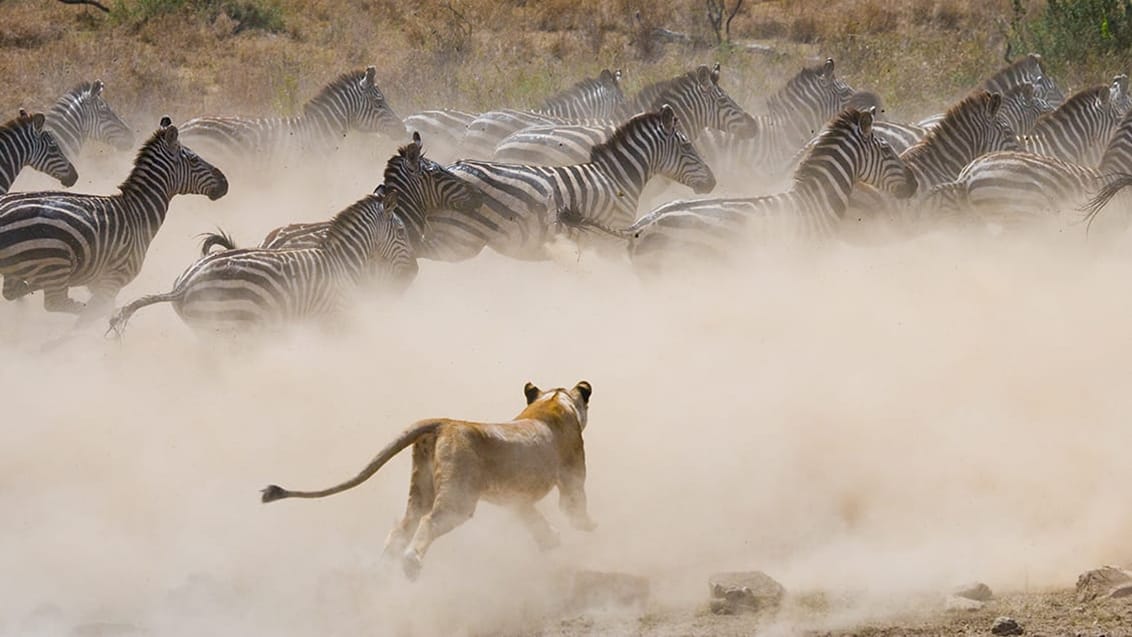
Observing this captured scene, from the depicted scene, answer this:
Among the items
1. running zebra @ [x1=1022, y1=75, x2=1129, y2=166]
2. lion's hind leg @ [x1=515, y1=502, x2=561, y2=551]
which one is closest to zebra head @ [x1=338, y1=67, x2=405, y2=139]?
running zebra @ [x1=1022, y1=75, x2=1129, y2=166]

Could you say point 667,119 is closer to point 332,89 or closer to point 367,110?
point 367,110

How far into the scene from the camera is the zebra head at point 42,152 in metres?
17.3

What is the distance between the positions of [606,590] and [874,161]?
7.06 meters

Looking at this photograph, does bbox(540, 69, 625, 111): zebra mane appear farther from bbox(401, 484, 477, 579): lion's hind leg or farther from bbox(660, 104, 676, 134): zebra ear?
bbox(401, 484, 477, 579): lion's hind leg

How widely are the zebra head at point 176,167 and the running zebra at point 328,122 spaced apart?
17.0ft

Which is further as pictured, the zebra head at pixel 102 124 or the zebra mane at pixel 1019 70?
the zebra mane at pixel 1019 70

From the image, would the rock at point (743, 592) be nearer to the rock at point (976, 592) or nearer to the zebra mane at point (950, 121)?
the rock at point (976, 592)

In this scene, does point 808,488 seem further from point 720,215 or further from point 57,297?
point 57,297

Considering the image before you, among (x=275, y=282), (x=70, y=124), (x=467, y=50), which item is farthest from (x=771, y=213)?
(x=467, y=50)

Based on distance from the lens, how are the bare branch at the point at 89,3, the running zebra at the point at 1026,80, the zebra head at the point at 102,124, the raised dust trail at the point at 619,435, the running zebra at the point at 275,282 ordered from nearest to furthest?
the raised dust trail at the point at 619,435, the running zebra at the point at 275,282, the zebra head at the point at 102,124, the running zebra at the point at 1026,80, the bare branch at the point at 89,3

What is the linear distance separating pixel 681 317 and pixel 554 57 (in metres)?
15.0

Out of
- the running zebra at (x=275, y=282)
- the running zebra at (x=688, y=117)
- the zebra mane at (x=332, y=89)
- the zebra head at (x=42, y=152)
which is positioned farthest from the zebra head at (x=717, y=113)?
the running zebra at (x=275, y=282)

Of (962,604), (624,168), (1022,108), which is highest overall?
(1022,108)

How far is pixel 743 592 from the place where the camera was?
916 centimetres
